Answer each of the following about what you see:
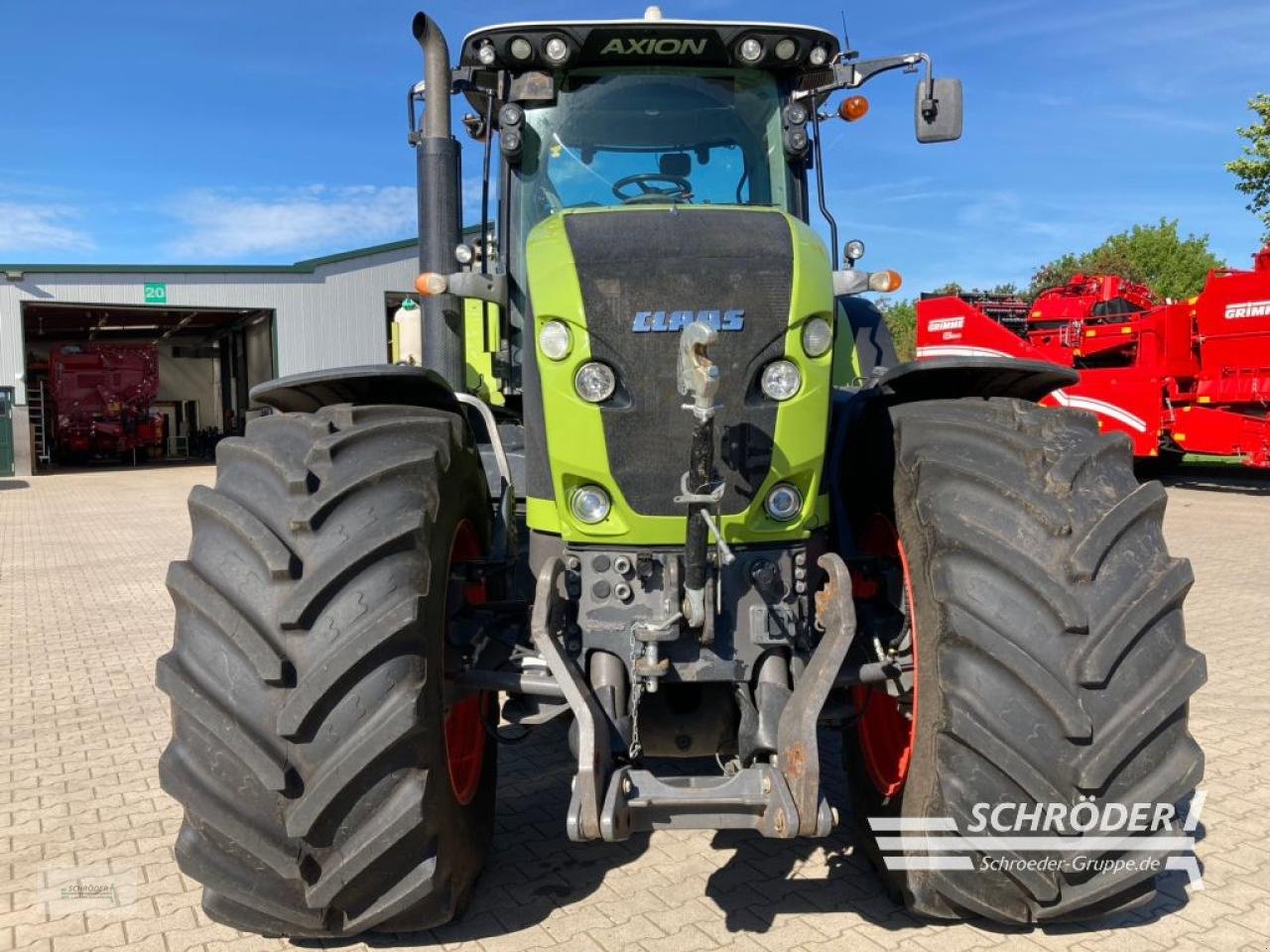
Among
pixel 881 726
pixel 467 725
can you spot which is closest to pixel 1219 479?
pixel 881 726

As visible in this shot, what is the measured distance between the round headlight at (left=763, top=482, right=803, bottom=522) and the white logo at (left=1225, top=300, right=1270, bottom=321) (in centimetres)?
1365

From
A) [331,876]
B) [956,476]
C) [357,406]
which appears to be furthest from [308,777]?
[956,476]

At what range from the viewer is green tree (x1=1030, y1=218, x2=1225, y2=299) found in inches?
1719

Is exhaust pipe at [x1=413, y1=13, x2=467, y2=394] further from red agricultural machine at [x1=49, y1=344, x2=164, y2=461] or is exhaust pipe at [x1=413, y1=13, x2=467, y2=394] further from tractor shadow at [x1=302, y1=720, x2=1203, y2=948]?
red agricultural machine at [x1=49, y1=344, x2=164, y2=461]

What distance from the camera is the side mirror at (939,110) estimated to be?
4141 millimetres

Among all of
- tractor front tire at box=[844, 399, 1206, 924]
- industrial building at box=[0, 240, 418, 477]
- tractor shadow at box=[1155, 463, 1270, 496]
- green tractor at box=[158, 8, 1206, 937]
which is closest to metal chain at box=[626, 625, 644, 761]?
green tractor at box=[158, 8, 1206, 937]

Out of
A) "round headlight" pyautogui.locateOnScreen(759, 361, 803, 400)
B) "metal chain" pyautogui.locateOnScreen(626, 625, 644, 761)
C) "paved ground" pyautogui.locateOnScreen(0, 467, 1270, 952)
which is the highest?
"round headlight" pyautogui.locateOnScreen(759, 361, 803, 400)

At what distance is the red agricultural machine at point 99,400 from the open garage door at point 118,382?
0.03m

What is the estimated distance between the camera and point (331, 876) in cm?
258

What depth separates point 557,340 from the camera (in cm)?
289

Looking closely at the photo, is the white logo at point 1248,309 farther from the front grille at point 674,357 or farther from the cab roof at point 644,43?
the front grille at point 674,357

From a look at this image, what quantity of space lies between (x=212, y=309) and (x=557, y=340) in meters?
26.9

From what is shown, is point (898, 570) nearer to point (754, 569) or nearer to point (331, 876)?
point (754, 569)

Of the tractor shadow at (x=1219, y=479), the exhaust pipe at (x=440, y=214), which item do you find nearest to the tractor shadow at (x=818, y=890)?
the exhaust pipe at (x=440, y=214)
